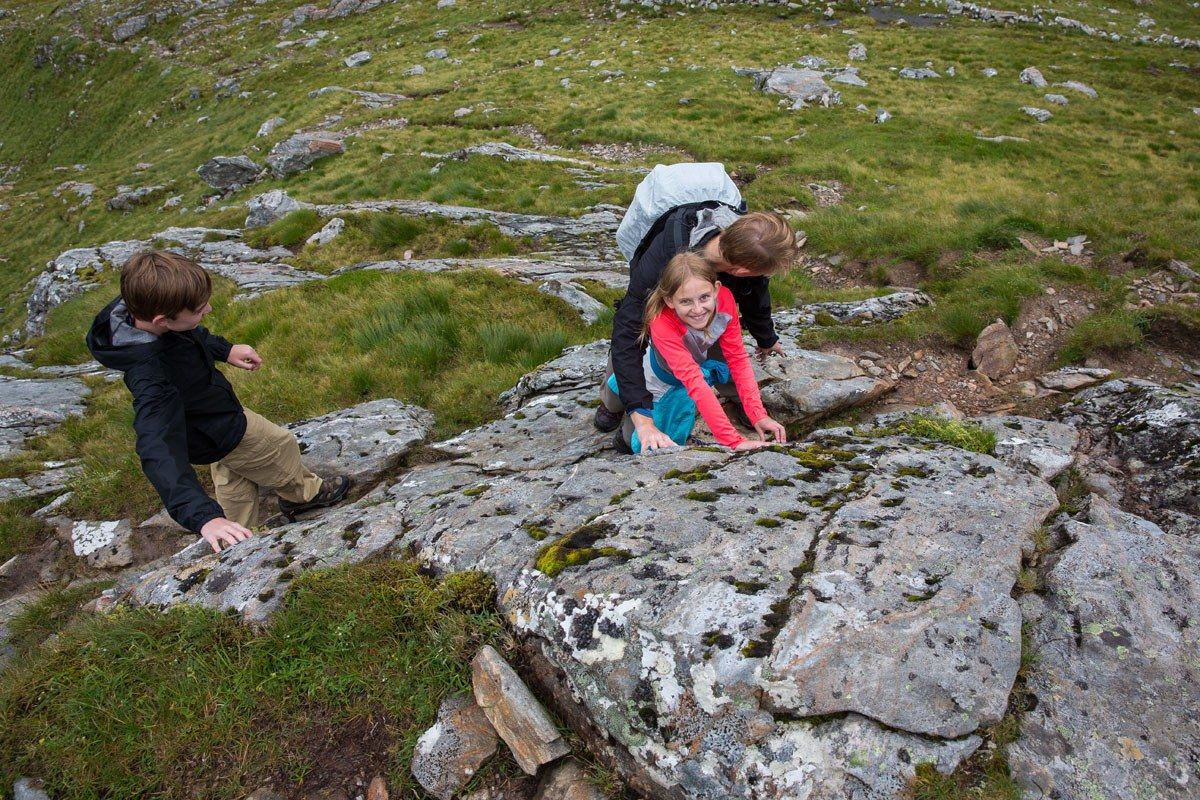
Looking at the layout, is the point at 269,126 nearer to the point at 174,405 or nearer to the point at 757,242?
the point at 174,405

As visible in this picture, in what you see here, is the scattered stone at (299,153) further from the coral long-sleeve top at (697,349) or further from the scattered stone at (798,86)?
the coral long-sleeve top at (697,349)

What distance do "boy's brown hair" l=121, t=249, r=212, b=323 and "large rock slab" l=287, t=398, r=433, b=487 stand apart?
7.47ft

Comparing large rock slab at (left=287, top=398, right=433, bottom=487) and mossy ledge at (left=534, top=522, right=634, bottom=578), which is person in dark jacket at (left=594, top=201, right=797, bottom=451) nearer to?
mossy ledge at (left=534, top=522, right=634, bottom=578)

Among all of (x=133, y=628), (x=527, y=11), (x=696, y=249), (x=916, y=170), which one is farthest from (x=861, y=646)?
(x=527, y=11)

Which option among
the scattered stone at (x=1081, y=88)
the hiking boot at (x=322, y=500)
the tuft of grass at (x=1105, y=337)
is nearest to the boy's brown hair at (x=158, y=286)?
the hiking boot at (x=322, y=500)

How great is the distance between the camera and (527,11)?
133 feet

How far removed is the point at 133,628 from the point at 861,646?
155 inches

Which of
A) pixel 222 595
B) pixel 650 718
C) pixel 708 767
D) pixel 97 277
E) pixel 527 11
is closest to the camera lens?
pixel 708 767

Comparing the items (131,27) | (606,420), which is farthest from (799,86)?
(131,27)

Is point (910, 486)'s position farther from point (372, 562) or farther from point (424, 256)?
point (424, 256)

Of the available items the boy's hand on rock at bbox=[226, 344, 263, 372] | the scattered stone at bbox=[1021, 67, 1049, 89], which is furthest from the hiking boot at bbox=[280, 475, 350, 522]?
the scattered stone at bbox=[1021, 67, 1049, 89]

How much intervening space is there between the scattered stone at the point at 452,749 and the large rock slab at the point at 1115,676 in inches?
89.8

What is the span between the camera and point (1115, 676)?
256 cm

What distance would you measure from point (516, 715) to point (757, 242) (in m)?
3.21
